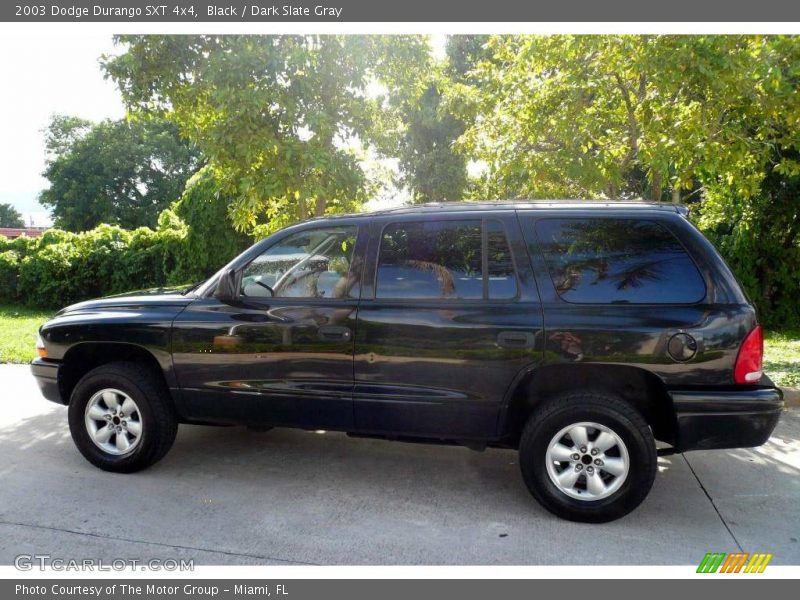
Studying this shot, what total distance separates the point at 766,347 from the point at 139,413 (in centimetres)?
819

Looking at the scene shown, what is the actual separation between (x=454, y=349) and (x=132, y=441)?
7.81 ft

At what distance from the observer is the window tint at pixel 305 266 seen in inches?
159

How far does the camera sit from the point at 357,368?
3857mm

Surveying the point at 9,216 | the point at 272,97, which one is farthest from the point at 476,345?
the point at 9,216

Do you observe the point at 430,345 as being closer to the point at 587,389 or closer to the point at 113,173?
the point at 587,389

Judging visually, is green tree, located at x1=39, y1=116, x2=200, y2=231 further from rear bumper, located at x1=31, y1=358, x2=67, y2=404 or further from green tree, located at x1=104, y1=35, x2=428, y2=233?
rear bumper, located at x1=31, y1=358, x2=67, y2=404

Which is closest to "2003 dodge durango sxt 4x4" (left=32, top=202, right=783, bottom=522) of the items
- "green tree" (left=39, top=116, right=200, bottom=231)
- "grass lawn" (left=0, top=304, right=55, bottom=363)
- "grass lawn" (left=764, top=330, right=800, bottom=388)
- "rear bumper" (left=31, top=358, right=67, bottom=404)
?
"rear bumper" (left=31, top=358, right=67, bottom=404)

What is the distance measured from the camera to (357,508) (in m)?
3.83

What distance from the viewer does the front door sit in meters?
3.91

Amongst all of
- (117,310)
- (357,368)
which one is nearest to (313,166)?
(117,310)

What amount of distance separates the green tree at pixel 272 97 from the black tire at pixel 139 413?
277 centimetres

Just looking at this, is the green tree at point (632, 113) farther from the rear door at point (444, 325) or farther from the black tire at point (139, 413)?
the black tire at point (139, 413)

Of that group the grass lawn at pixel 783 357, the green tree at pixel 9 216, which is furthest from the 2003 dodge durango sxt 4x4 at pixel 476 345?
the green tree at pixel 9 216

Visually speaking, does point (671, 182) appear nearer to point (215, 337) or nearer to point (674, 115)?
point (674, 115)
